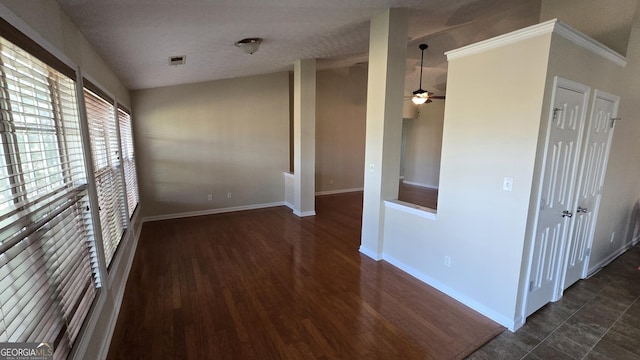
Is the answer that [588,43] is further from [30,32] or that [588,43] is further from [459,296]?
[30,32]

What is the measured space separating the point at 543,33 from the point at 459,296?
228cm

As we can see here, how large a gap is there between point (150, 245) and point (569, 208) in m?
5.07

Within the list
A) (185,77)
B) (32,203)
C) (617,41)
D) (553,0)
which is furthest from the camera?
(185,77)

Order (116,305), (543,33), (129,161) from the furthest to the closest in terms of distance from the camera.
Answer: (129,161)
(116,305)
(543,33)

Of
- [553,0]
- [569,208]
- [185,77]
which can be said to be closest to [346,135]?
[185,77]

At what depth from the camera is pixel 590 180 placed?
2768 mm

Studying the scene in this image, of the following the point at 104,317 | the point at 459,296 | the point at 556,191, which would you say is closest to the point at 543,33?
the point at 556,191

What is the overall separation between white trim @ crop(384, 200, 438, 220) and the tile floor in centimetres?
114

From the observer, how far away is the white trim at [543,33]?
6.33ft

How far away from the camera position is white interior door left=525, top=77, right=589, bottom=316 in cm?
216

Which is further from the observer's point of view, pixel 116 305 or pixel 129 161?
pixel 129 161

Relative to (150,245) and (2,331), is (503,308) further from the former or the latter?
(150,245)

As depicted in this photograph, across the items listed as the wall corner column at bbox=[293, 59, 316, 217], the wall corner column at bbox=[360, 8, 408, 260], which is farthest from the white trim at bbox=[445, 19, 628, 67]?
the wall corner column at bbox=[293, 59, 316, 217]

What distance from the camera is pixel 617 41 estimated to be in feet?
9.07
